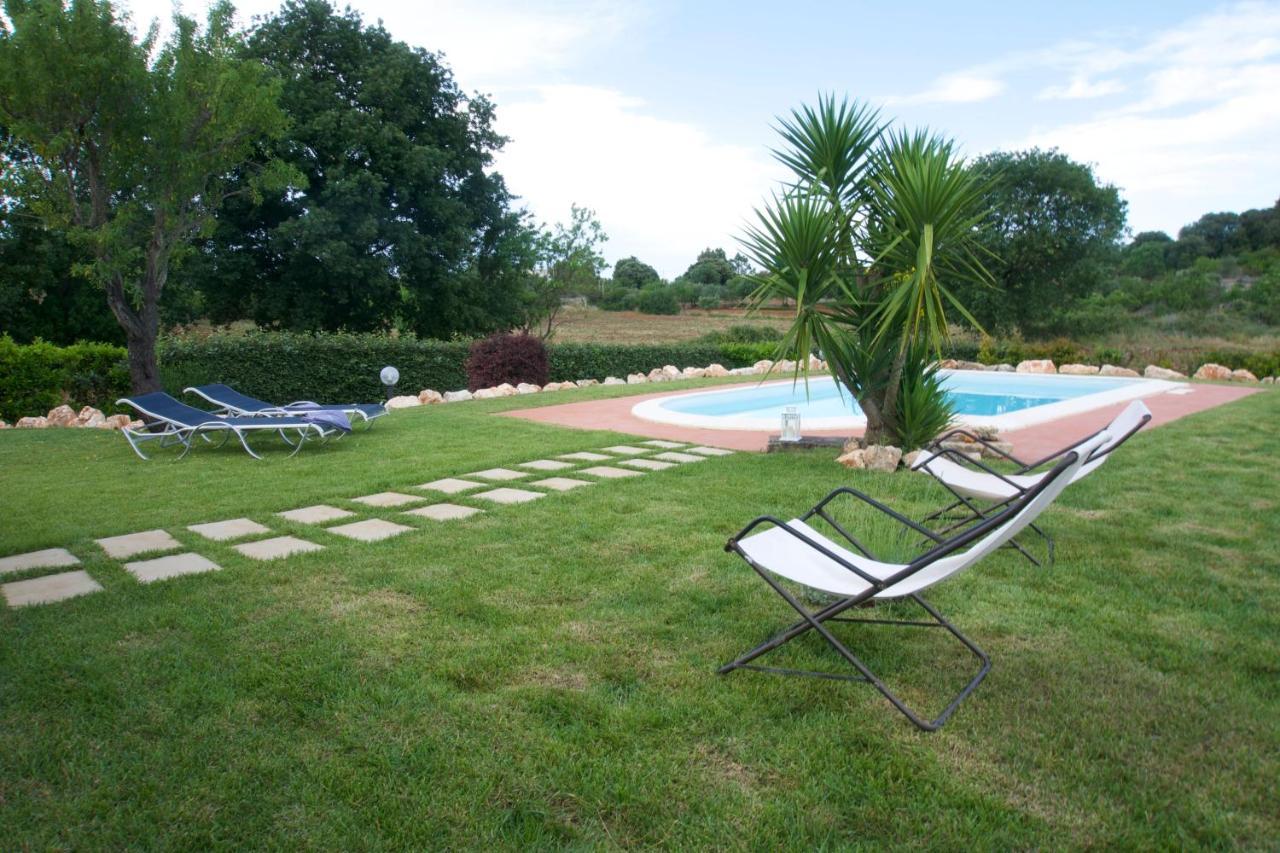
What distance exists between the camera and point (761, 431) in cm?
823

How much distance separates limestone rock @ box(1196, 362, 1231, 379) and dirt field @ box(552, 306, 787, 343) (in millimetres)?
9265

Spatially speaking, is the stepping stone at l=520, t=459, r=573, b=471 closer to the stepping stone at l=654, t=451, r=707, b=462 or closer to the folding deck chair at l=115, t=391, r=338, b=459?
the stepping stone at l=654, t=451, r=707, b=462

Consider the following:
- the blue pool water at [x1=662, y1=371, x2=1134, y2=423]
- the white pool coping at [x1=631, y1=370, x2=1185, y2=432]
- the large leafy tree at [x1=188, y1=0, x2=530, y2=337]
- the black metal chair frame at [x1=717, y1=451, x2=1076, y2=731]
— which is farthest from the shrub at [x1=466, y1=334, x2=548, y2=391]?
the black metal chair frame at [x1=717, y1=451, x2=1076, y2=731]

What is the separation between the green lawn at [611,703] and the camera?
182 cm

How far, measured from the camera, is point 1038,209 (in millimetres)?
24375

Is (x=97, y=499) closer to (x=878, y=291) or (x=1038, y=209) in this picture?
(x=878, y=291)

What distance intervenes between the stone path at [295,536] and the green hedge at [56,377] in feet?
25.3

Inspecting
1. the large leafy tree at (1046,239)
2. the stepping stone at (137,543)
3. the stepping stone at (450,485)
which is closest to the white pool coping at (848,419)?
the stepping stone at (450,485)

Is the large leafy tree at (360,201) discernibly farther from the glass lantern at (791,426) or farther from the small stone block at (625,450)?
the glass lantern at (791,426)

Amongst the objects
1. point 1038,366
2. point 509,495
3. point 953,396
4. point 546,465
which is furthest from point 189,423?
point 1038,366

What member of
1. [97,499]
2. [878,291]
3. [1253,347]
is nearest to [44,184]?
[97,499]

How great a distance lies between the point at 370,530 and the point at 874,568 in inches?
112

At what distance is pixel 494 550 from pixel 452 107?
58.7ft

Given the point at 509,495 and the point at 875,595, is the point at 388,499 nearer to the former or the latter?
the point at 509,495
